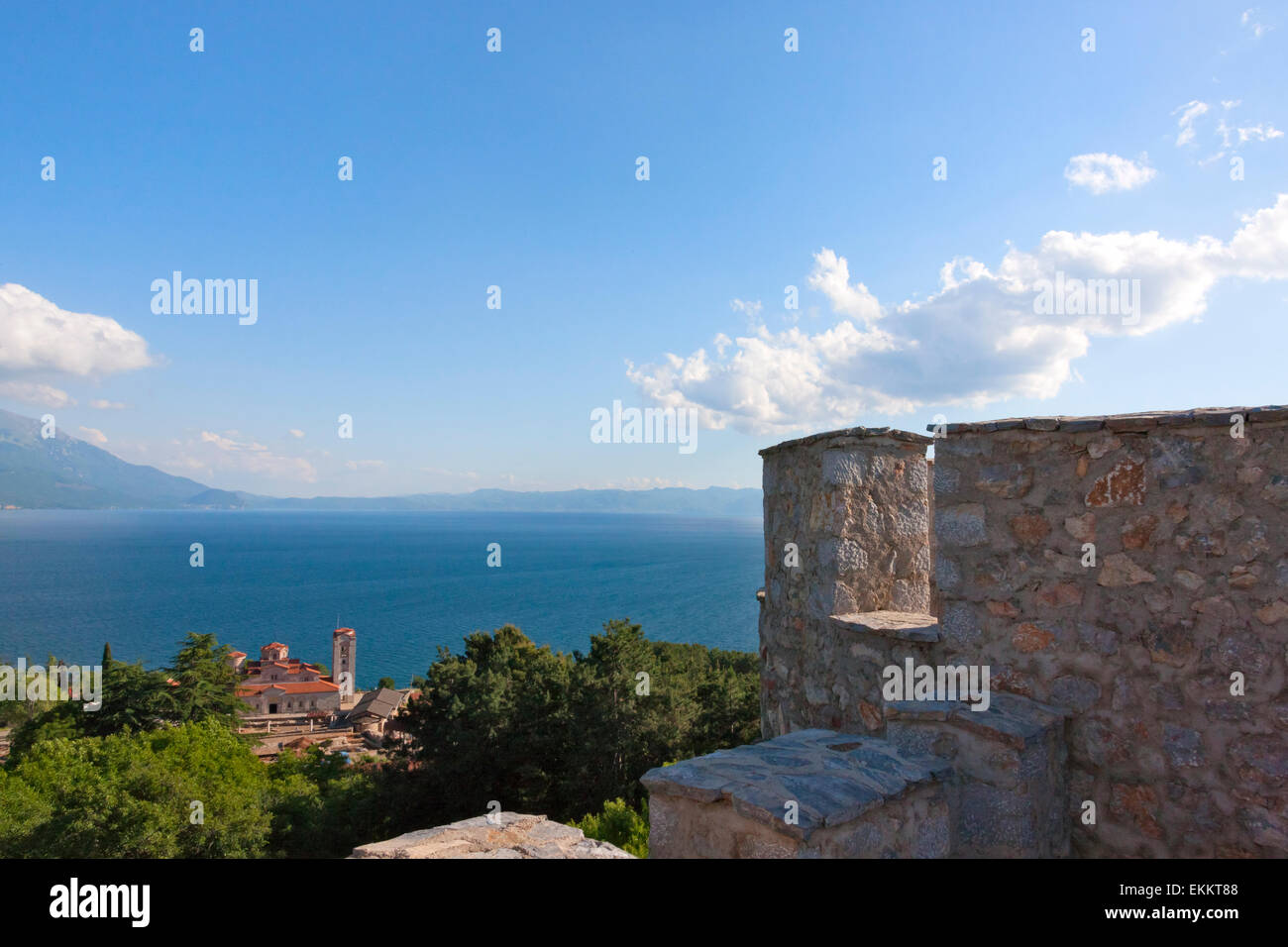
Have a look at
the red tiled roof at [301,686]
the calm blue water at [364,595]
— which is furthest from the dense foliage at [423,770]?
the calm blue water at [364,595]

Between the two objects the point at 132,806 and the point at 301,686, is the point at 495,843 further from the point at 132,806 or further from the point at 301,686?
the point at 301,686

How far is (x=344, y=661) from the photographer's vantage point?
55.6 m

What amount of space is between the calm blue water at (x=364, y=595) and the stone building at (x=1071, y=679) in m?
54.3

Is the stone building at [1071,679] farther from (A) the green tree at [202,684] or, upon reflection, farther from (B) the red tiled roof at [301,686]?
(B) the red tiled roof at [301,686]

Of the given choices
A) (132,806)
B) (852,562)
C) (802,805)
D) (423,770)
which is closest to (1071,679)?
(852,562)

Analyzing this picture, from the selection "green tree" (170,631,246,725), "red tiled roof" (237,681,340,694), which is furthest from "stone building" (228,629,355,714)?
"green tree" (170,631,246,725)

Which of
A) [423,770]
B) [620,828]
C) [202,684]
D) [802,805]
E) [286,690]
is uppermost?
[802,805]

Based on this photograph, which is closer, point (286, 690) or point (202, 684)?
point (202, 684)

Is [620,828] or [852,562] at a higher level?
[852,562]

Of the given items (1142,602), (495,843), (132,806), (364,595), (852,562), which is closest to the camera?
(495,843)

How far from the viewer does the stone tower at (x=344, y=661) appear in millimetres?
54469

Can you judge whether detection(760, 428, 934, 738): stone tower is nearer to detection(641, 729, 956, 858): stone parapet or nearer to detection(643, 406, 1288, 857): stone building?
detection(643, 406, 1288, 857): stone building

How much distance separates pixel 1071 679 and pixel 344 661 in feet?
200
